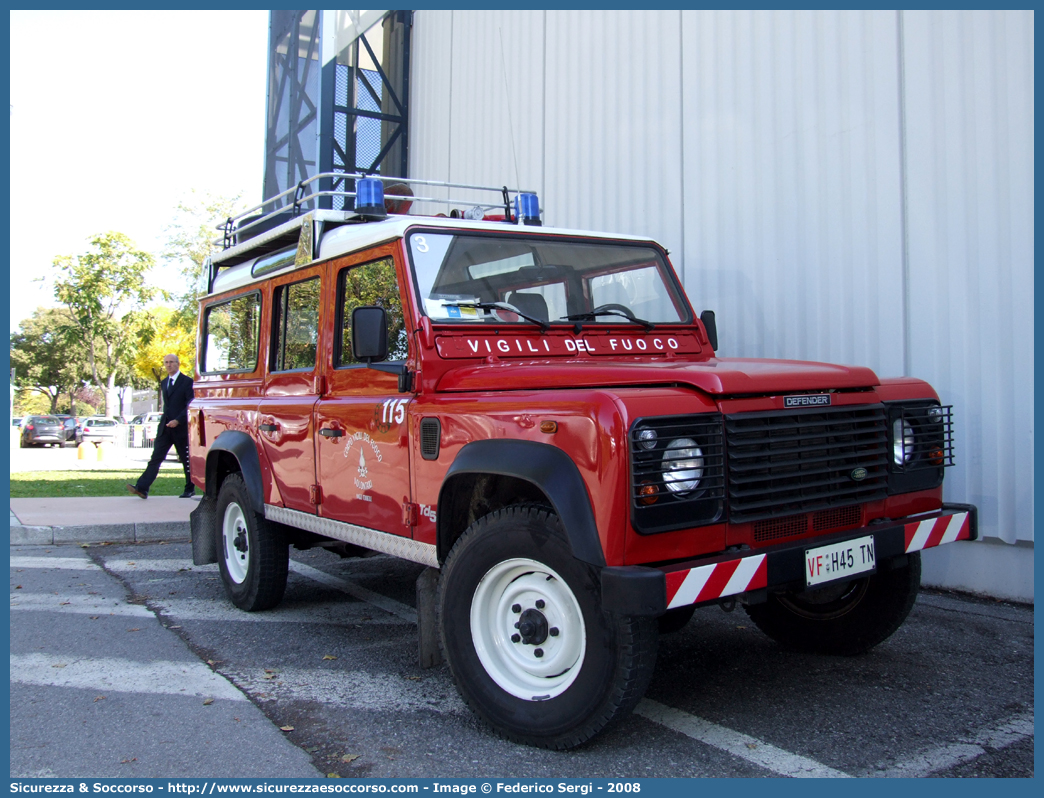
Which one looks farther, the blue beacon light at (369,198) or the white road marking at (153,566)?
the white road marking at (153,566)

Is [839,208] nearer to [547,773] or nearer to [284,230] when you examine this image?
[284,230]

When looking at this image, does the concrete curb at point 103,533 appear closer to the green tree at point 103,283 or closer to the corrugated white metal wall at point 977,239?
the corrugated white metal wall at point 977,239

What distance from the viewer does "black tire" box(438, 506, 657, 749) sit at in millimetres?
2910

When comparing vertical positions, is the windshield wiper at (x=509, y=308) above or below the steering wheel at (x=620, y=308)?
below

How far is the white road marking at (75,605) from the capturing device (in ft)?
17.8

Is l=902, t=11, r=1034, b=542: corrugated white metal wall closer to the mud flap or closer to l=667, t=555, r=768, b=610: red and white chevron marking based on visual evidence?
l=667, t=555, r=768, b=610: red and white chevron marking

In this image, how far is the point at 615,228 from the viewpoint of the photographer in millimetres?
8367

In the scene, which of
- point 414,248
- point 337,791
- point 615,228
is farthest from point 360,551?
point 615,228

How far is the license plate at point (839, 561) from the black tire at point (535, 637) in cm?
70

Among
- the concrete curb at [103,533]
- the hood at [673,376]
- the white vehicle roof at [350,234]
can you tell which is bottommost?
the concrete curb at [103,533]

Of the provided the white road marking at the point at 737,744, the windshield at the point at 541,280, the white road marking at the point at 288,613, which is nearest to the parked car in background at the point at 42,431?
the white road marking at the point at 288,613

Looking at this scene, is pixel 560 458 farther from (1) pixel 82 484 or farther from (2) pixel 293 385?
(1) pixel 82 484

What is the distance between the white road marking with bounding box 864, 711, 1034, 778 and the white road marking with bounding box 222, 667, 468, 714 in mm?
1737

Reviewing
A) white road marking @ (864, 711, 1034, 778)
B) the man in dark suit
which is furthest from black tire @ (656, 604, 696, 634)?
the man in dark suit
